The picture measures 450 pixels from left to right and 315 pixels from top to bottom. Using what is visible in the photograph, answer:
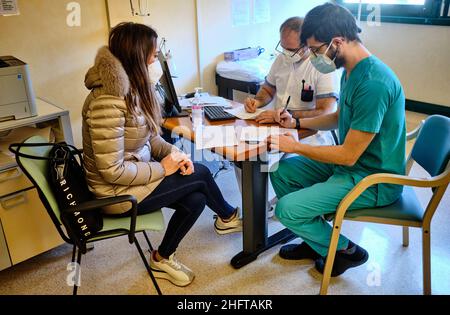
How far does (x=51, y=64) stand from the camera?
2471 mm

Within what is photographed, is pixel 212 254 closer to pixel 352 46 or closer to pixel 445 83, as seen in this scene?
pixel 352 46

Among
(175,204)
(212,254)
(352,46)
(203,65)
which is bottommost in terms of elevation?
(212,254)

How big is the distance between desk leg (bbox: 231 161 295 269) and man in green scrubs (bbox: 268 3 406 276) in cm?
18

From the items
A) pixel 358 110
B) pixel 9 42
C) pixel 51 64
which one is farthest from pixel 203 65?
pixel 358 110

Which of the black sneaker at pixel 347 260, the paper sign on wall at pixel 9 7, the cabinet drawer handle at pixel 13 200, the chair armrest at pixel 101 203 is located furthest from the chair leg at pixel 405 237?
the paper sign on wall at pixel 9 7

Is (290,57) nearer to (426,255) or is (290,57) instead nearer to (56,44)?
(426,255)

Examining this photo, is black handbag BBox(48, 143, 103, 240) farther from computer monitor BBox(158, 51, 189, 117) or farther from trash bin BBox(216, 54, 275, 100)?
trash bin BBox(216, 54, 275, 100)

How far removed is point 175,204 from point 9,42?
4.50 ft

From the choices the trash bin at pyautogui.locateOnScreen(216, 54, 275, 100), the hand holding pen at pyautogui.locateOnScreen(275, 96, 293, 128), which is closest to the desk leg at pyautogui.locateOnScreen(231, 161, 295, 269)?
the hand holding pen at pyautogui.locateOnScreen(275, 96, 293, 128)

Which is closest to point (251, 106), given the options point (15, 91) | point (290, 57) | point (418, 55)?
point (290, 57)

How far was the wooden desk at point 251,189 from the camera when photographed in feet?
5.91

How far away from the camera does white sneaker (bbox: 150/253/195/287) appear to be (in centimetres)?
194

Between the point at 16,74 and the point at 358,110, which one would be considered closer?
the point at 358,110

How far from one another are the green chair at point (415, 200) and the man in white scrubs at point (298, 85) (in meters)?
0.50
